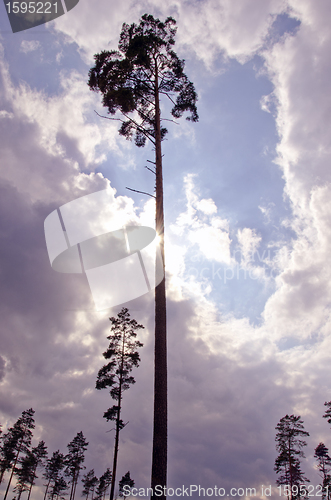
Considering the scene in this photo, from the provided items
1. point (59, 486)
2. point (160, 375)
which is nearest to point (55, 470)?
point (59, 486)

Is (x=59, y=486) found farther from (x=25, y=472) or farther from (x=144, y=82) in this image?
(x=144, y=82)

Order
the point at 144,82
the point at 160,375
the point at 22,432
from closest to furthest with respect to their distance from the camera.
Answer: the point at 160,375, the point at 144,82, the point at 22,432

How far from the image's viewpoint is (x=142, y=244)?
12391mm

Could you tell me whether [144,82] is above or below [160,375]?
above

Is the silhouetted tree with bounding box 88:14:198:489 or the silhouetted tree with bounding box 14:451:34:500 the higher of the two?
the silhouetted tree with bounding box 88:14:198:489

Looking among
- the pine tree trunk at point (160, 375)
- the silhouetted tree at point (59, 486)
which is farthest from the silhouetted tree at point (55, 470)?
the pine tree trunk at point (160, 375)

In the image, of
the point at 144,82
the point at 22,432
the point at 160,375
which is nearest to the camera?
the point at 160,375

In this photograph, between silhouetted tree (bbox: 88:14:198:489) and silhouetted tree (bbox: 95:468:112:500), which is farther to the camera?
silhouetted tree (bbox: 95:468:112:500)

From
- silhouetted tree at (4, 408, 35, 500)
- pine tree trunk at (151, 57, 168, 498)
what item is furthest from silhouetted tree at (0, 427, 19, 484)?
pine tree trunk at (151, 57, 168, 498)

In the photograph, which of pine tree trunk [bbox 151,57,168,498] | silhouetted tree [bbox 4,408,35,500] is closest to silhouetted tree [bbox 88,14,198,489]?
pine tree trunk [bbox 151,57,168,498]

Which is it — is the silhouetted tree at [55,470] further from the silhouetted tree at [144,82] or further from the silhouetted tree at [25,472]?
the silhouetted tree at [144,82]

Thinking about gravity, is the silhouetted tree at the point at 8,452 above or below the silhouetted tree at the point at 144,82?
below

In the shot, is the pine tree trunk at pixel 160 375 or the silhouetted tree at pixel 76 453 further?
the silhouetted tree at pixel 76 453

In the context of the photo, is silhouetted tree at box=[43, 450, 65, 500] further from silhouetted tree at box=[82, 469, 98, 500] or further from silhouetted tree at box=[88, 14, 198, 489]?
silhouetted tree at box=[88, 14, 198, 489]
